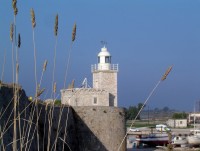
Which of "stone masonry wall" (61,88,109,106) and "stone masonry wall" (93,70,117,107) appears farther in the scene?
"stone masonry wall" (93,70,117,107)

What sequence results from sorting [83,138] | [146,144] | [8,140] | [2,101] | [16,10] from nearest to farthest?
[16,10] → [8,140] → [2,101] → [83,138] → [146,144]

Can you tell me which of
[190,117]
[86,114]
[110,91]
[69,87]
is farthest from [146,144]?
[190,117]

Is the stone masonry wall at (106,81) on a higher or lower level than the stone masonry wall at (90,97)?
higher

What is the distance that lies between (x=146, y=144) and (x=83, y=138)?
15436mm

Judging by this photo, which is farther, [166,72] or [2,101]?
[2,101]

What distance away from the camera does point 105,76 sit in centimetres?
3666

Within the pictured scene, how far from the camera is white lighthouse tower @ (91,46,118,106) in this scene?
36125 millimetres

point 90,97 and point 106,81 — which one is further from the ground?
point 106,81

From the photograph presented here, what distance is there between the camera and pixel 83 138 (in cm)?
1983

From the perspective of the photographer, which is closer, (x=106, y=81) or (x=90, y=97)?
(x=90, y=97)

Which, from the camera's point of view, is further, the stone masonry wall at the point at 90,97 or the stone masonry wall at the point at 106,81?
the stone masonry wall at the point at 106,81

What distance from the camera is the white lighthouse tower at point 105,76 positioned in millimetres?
36125

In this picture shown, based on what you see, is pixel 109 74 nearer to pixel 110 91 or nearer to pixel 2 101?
pixel 110 91

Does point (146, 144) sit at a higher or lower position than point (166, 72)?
lower
